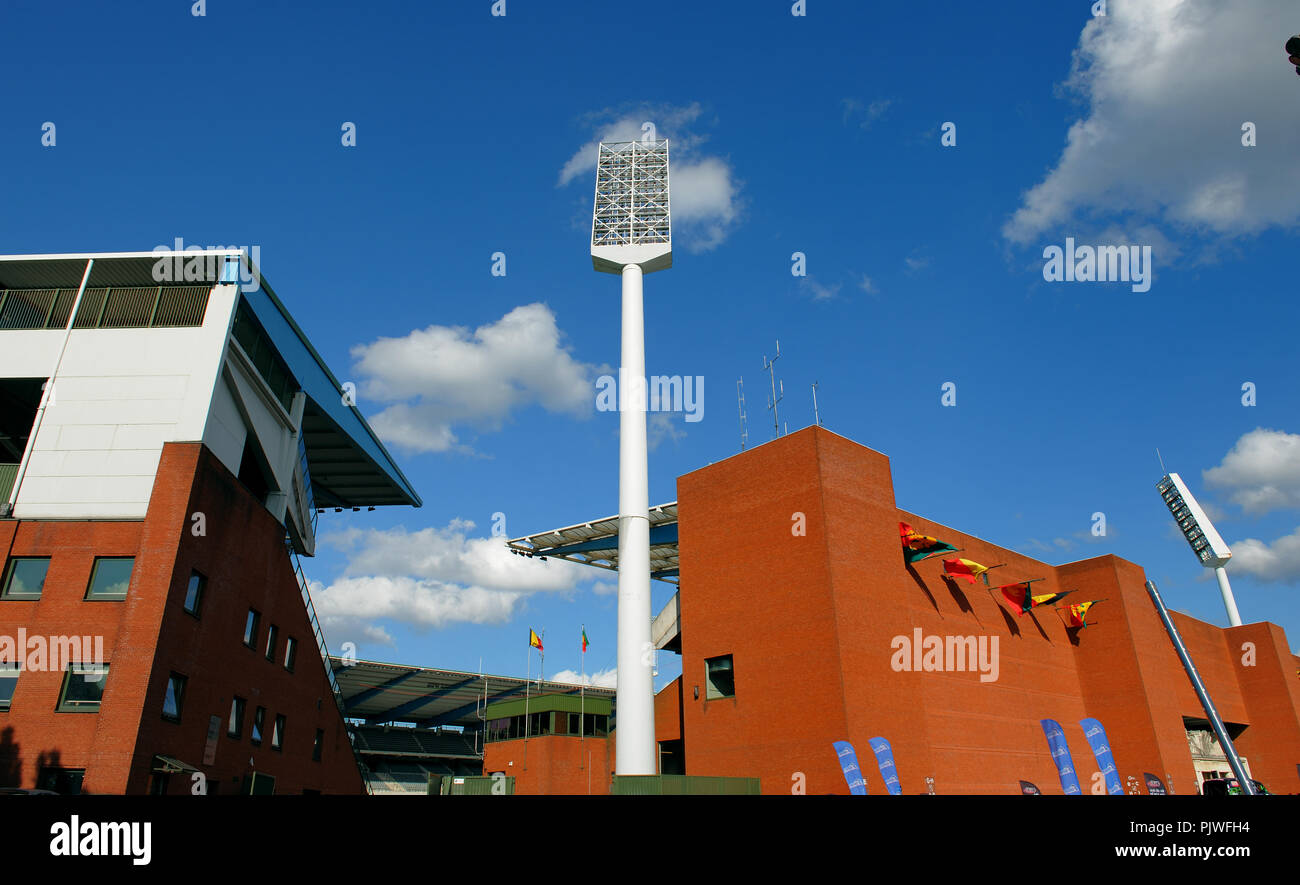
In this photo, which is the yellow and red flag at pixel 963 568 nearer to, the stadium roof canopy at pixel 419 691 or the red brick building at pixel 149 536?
the red brick building at pixel 149 536

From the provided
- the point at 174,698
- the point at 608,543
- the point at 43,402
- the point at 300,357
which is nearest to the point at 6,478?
the point at 43,402

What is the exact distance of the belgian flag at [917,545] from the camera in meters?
39.0

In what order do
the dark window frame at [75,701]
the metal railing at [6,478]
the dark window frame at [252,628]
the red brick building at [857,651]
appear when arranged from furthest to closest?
the red brick building at [857,651] < the dark window frame at [252,628] < the metal railing at [6,478] < the dark window frame at [75,701]

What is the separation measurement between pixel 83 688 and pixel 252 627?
8519mm

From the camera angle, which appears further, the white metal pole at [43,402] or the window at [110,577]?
the white metal pole at [43,402]

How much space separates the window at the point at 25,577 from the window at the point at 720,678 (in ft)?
86.8

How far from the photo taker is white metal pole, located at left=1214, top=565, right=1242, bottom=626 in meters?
97.7

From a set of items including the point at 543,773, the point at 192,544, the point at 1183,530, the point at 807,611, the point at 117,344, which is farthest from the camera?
the point at 1183,530

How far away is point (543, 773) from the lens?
172 ft

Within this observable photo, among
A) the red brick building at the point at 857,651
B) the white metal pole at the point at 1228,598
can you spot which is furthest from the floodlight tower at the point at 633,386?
the white metal pole at the point at 1228,598

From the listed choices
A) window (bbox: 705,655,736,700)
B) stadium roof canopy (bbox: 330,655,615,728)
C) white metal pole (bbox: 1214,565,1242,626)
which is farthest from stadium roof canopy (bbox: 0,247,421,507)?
white metal pole (bbox: 1214,565,1242,626)
